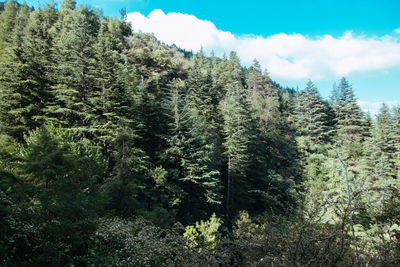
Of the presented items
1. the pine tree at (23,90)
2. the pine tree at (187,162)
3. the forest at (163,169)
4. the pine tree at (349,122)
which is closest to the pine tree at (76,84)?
the forest at (163,169)

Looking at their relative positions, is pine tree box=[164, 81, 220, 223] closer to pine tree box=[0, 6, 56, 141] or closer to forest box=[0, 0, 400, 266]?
forest box=[0, 0, 400, 266]

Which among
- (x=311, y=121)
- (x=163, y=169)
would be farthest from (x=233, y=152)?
(x=311, y=121)

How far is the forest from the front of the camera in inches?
152

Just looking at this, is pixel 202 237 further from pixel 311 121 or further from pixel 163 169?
pixel 311 121

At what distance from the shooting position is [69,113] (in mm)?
15680

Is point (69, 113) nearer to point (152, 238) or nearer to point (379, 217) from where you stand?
point (152, 238)

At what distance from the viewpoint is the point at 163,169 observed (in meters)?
15.6

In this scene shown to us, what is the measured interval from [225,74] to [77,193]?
42.5 metres

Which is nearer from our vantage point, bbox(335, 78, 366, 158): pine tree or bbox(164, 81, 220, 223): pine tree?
bbox(164, 81, 220, 223): pine tree

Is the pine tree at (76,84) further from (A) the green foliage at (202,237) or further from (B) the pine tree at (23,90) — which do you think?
(A) the green foliage at (202,237)

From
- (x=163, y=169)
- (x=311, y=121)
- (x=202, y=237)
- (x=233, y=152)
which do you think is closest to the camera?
(x=202, y=237)

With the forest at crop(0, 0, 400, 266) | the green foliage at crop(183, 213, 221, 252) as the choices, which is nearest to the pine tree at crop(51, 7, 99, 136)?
the forest at crop(0, 0, 400, 266)

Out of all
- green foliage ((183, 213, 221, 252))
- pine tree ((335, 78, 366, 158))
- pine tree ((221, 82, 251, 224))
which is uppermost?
pine tree ((335, 78, 366, 158))

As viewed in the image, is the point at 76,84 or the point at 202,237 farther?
the point at 76,84
